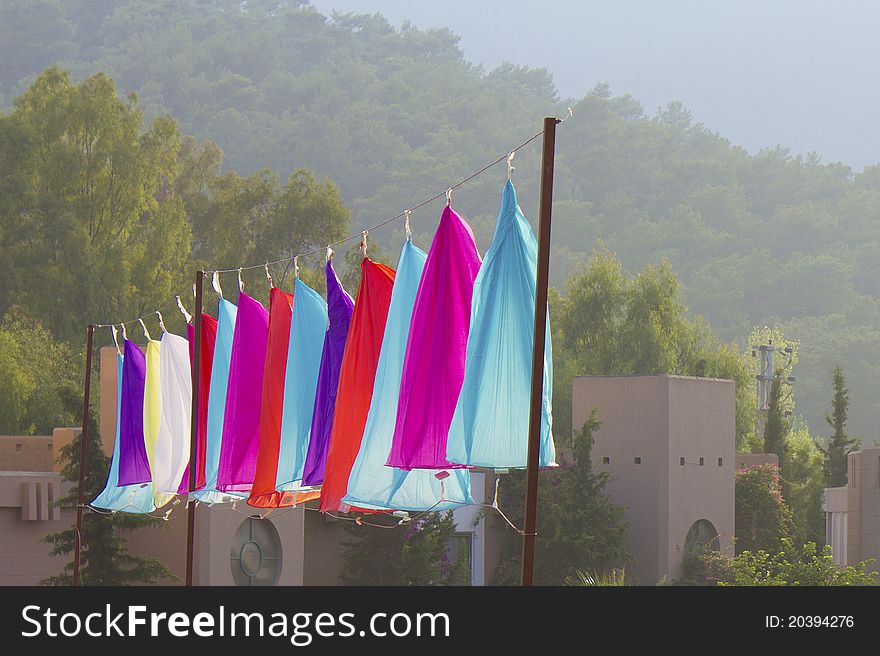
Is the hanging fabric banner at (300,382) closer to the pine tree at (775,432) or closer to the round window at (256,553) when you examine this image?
the round window at (256,553)

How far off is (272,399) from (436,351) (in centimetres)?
290

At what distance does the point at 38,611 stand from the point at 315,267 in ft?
140

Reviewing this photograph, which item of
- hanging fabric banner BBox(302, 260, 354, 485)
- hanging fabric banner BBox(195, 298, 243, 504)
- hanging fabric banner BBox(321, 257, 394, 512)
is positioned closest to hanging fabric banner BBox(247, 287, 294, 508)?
hanging fabric banner BBox(302, 260, 354, 485)

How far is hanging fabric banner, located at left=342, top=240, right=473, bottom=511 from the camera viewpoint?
9.42 metres

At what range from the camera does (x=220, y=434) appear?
12484mm

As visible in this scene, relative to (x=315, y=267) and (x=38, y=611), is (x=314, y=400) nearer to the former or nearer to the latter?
(x=38, y=611)

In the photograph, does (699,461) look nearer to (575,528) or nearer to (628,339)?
(575,528)

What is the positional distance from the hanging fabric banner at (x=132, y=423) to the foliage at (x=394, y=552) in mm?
9094

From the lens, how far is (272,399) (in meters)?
11.4

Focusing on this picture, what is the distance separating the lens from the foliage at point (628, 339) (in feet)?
143

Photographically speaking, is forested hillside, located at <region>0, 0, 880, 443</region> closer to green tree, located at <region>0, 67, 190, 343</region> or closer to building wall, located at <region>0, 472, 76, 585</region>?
green tree, located at <region>0, 67, 190, 343</region>

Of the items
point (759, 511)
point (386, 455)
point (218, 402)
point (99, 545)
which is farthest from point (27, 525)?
point (759, 511)

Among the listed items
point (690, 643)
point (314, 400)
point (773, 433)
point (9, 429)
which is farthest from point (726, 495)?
point (690, 643)

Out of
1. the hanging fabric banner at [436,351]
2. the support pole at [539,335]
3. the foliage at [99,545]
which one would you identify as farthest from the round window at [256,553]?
the support pole at [539,335]
